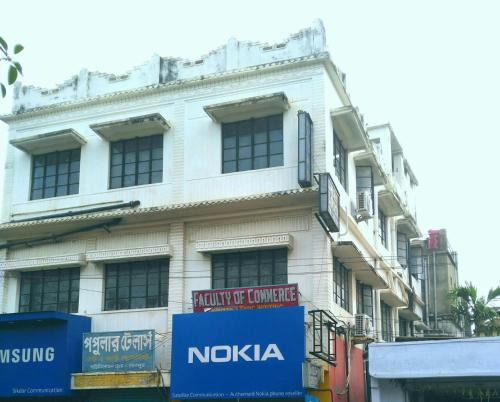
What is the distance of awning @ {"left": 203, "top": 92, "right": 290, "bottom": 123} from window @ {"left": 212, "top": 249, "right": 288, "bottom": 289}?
3833mm

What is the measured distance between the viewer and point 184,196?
21.1 metres

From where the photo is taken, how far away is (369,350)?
17.6 metres

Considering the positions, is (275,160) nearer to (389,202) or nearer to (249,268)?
(249,268)

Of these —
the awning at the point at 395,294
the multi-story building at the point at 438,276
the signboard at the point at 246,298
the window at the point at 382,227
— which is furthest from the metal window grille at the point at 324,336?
the multi-story building at the point at 438,276

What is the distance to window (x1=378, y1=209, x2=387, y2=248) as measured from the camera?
27750 mm

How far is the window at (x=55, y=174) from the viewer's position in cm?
2305

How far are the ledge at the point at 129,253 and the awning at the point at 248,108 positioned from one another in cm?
392

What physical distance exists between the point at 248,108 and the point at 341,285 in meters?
5.60

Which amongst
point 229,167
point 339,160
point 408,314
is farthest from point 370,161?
point 408,314

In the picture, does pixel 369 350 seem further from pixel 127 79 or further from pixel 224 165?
pixel 127 79

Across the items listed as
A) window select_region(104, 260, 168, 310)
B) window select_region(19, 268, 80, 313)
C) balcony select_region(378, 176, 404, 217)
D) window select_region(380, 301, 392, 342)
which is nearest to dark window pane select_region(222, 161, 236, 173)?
window select_region(104, 260, 168, 310)

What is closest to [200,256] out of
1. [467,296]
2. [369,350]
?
[369,350]

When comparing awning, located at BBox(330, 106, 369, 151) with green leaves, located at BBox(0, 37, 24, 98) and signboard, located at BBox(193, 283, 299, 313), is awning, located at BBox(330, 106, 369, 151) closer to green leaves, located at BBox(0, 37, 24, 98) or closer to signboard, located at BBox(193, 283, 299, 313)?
signboard, located at BBox(193, 283, 299, 313)

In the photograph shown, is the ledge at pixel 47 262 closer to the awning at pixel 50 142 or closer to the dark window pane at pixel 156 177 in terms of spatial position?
the dark window pane at pixel 156 177
